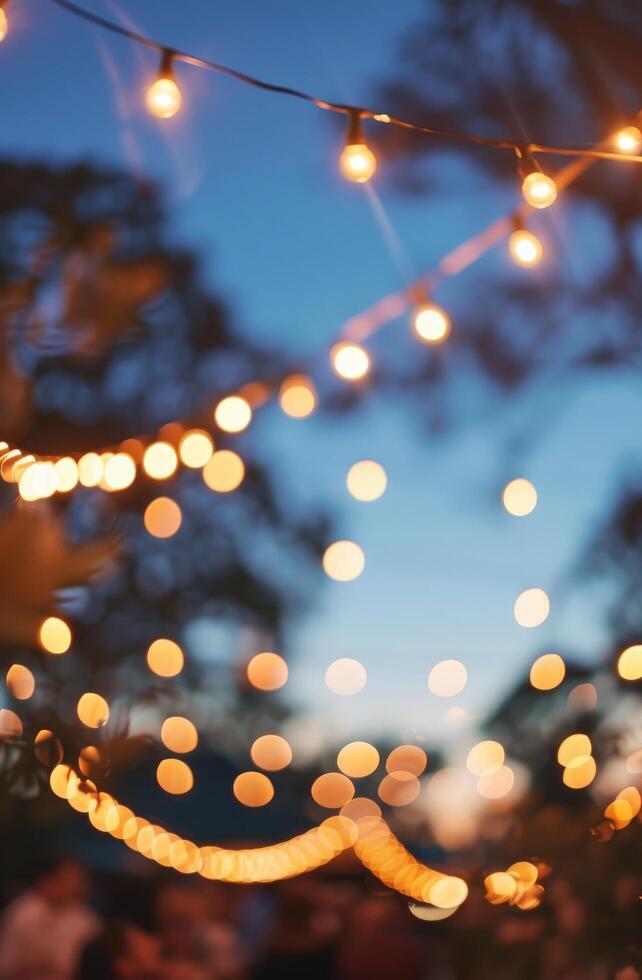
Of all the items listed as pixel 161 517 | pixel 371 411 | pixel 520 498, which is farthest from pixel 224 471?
pixel 520 498

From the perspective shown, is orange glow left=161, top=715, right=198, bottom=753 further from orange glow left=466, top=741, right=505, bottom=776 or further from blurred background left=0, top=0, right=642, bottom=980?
orange glow left=466, top=741, right=505, bottom=776

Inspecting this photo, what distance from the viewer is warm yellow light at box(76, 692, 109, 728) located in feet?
3.17

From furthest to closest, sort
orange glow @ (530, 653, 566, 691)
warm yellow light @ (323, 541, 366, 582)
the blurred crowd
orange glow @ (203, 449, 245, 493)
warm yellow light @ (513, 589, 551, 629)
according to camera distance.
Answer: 1. orange glow @ (203, 449, 245, 493)
2. warm yellow light @ (323, 541, 366, 582)
3. warm yellow light @ (513, 589, 551, 629)
4. orange glow @ (530, 653, 566, 691)
5. the blurred crowd

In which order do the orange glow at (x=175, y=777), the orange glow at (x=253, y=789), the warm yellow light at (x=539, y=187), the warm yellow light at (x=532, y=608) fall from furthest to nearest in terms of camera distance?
the orange glow at (x=253, y=789), the orange glow at (x=175, y=777), the warm yellow light at (x=532, y=608), the warm yellow light at (x=539, y=187)


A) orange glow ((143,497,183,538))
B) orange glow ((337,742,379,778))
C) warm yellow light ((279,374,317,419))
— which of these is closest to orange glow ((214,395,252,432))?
warm yellow light ((279,374,317,419))

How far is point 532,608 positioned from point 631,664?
3.40 ft

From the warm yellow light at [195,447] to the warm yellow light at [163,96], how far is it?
3.39ft

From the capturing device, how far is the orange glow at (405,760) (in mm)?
4566

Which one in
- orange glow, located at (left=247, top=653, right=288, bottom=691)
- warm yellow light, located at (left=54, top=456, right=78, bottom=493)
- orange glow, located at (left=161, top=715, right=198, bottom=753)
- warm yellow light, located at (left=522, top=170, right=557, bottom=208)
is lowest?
orange glow, located at (left=161, top=715, right=198, bottom=753)

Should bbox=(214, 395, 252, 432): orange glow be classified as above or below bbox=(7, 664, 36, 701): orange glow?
above

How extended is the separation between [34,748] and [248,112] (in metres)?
2.86

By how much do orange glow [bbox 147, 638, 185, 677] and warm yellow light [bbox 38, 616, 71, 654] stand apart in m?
2.62

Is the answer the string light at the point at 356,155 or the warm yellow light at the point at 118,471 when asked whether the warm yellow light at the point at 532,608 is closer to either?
the warm yellow light at the point at 118,471

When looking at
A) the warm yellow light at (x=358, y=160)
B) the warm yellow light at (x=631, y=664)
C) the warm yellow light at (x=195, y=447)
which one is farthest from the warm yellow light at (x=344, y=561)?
the warm yellow light at (x=358, y=160)
